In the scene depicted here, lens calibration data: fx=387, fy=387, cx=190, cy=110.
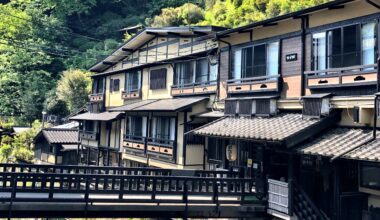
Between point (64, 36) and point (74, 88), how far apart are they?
721 inches

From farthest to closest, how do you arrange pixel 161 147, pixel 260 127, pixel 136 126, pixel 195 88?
pixel 136 126, pixel 161 147, pixel 195 88, pixel 260 127

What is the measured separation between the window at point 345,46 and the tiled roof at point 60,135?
28066mm

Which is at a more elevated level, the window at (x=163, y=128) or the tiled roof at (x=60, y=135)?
the window at (x=163, y=128)

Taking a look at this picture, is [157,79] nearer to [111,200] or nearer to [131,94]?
[131,94]

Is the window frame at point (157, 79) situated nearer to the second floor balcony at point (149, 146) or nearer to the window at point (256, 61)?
the second floor balcony at point (149, 146)

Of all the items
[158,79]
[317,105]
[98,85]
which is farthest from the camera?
[98,85]

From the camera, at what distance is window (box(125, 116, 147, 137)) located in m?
25.3

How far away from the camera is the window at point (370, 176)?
36.7 ft

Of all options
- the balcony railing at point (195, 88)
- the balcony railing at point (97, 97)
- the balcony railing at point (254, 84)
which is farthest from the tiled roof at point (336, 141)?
the balcony railing at point (97, 97)

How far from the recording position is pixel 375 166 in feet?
36.7

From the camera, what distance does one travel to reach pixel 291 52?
14641mm

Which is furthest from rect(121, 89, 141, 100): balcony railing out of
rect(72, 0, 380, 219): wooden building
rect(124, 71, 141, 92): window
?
rect(72, 0, 380, 219): wooden building

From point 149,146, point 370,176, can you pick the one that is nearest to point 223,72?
point 149,146

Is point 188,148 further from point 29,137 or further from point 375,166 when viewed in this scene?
point 29,137
